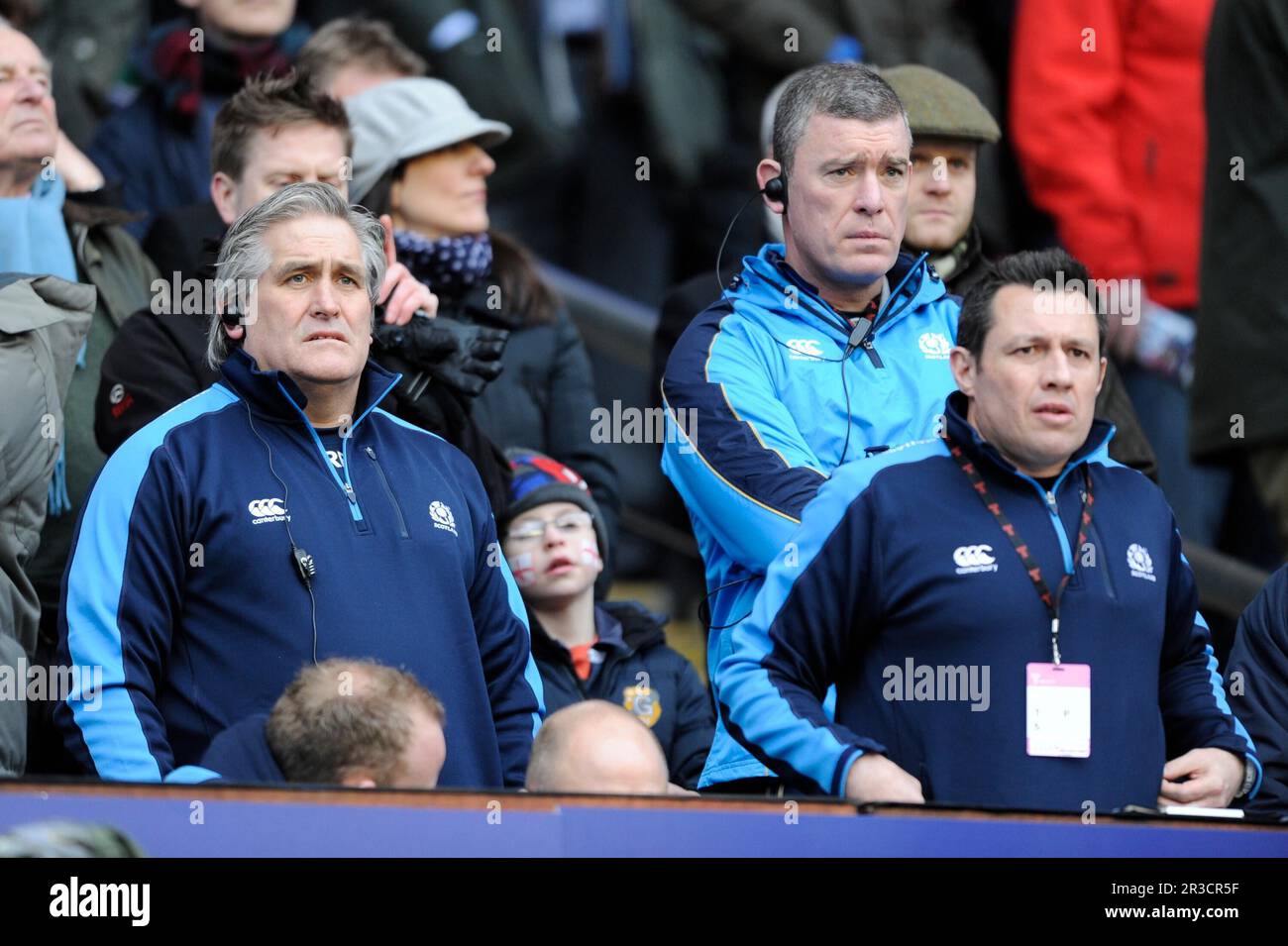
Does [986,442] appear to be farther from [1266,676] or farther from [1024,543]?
[1266,676]

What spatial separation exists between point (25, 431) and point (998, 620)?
2073mm

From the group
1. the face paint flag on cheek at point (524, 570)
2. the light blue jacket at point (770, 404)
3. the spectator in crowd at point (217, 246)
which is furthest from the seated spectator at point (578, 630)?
the light blue jacket at point (770, 404)

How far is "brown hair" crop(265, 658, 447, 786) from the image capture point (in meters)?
4.17

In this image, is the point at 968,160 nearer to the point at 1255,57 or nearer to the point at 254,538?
the point at 1255,57

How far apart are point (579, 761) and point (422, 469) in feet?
2.63

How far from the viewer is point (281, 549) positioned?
479 cm

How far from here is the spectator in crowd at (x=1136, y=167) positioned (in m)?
7.89

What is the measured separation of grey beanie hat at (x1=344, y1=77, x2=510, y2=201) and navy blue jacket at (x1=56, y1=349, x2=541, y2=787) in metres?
1.66

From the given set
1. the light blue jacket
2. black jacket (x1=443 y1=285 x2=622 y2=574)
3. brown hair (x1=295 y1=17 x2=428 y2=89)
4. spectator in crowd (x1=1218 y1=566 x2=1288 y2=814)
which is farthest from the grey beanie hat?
spectator in crowd (x1=1218 y1=566 x2=1288 y2=814)

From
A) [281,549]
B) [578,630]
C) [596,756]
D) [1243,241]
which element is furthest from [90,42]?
[596,756]

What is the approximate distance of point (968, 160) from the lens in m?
6.35

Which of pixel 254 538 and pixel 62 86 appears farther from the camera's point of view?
pixel 62 86
